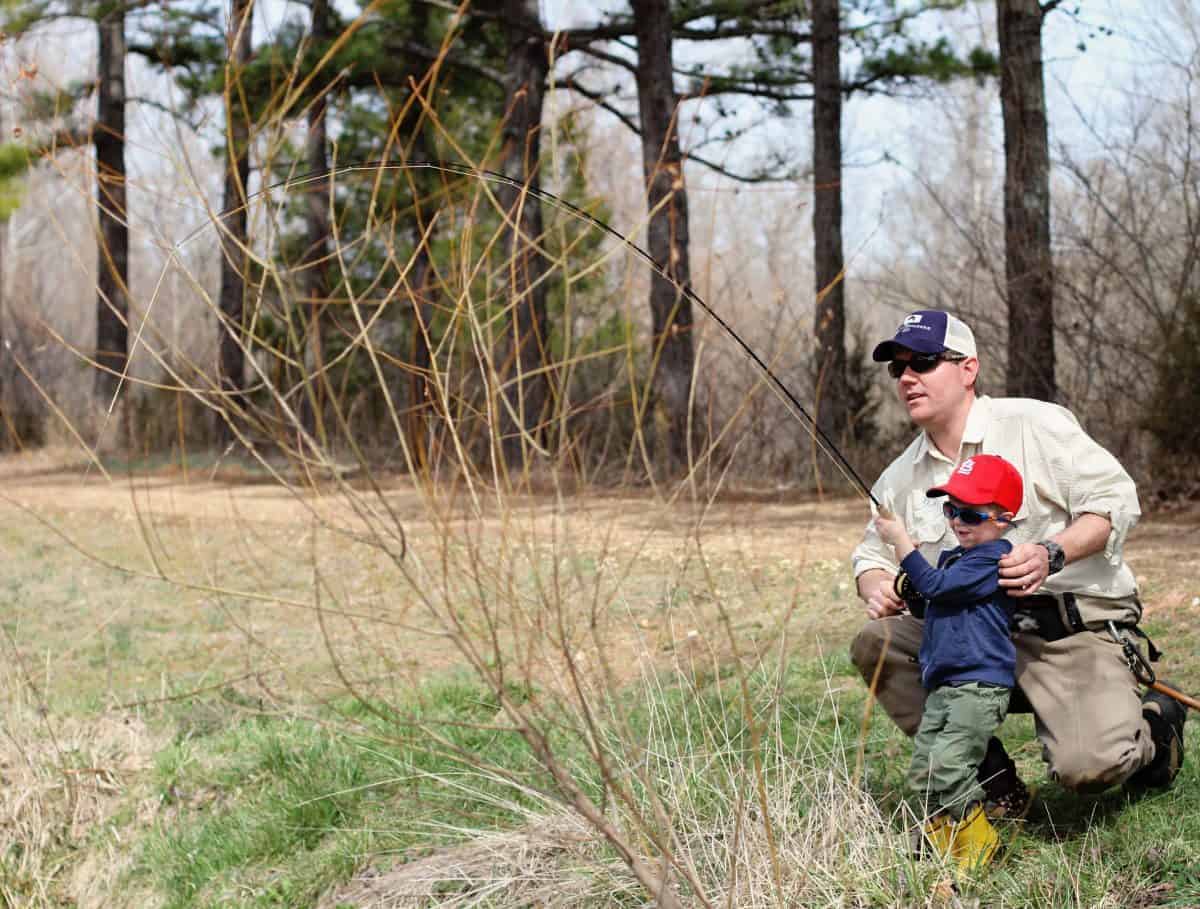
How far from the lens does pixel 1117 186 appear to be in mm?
12648

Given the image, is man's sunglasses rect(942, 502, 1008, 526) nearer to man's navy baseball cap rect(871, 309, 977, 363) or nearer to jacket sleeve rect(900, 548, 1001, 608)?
jacket sleeve rect(900, 548, 1001, 608)

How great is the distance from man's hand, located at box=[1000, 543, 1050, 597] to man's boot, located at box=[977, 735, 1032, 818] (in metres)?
0.57

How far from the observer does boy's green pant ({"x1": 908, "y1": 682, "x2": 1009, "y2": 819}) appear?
2824mm

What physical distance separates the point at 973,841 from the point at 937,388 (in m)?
1.07

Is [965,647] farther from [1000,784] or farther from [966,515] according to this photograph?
[1000,784]

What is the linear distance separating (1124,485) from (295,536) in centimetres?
796

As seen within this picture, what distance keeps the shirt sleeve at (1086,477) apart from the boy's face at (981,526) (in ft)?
0.94

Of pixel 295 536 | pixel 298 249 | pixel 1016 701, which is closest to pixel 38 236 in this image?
pixel 298 249

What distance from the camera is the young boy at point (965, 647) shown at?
281 centimetres

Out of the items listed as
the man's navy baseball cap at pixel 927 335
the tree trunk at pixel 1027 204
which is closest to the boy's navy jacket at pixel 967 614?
the man's navy baseball cap at pixel 927 335

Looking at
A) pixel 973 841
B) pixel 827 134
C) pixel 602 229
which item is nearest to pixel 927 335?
pixel 602 229

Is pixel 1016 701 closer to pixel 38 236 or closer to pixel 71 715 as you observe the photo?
pixel 71 715

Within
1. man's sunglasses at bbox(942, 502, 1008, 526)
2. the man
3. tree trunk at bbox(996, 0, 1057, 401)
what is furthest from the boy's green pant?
tree trunk at bbox(996, 0, 1057, 401)

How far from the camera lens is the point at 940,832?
2908mm
